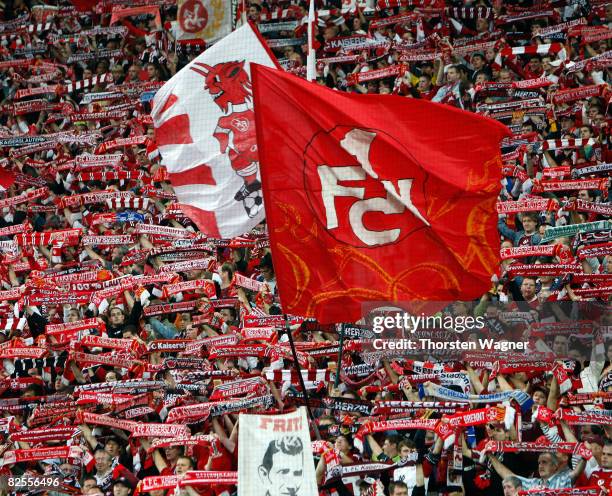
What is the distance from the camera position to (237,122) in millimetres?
13344

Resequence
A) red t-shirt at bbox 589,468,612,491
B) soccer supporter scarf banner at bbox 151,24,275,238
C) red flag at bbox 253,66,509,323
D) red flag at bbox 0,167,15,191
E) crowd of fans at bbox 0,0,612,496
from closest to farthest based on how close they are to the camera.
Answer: red flag at bbox 253,66,509,323
red t-shirt at bbox 589,468,612,491
crowd of fans at bbox 0,0,612,496
soccer supporter scarf banner at bbox 151,24,275,238
red flag at bbox 0,167,15,191

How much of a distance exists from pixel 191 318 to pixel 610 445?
5.59m

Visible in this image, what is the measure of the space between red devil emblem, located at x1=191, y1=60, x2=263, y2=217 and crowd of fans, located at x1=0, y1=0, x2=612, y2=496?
1762 mm

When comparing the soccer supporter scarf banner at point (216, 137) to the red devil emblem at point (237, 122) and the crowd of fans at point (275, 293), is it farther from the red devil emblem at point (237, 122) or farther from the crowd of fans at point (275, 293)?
the crowd of fans at point (275, 293)

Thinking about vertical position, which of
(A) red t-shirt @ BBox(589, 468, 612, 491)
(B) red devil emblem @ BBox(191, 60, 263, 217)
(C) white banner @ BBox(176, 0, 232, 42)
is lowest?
(A) red t-shirt @ BBox(589, 468, 612, 491)

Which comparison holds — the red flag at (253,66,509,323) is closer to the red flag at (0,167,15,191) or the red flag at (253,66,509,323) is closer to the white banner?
the red flag at (0,167,15,191)

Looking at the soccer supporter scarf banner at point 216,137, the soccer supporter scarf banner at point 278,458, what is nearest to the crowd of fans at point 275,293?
the soccer supporter scarf banner at point 278,458

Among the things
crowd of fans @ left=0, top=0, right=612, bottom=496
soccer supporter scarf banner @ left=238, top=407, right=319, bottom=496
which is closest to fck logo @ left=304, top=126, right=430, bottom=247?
crowd of fans @ left=0, top=0, right=612, bottom=496

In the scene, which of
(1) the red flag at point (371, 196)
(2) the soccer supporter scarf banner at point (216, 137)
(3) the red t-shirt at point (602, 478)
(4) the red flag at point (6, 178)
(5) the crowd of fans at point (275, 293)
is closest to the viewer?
(1) the red flag at point (371, 196)

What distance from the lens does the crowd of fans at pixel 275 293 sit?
12.4 metres

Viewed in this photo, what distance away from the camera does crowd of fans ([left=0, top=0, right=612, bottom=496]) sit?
12445 mm

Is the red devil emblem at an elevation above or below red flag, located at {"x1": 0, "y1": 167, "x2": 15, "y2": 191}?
above

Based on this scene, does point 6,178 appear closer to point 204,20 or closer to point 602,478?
point 204,20

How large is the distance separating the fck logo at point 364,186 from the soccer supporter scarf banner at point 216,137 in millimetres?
2264
